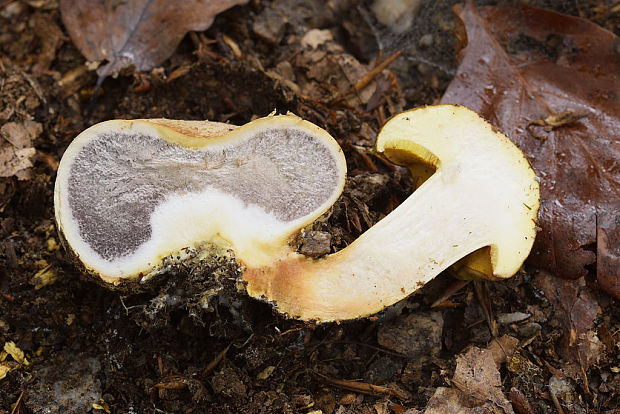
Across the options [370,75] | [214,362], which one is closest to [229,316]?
[214,362]

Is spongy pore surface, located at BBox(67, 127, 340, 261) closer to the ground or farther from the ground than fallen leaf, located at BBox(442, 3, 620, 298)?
farther from the ground

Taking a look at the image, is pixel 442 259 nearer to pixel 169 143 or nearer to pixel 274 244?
pixel 274 244

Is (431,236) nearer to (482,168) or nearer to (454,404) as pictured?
(482,168)

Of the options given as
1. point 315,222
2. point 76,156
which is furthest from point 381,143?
point 76,156

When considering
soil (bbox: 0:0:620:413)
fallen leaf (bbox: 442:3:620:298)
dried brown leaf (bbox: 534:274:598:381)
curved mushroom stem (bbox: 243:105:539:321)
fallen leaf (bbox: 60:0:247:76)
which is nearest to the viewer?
curved mushroom stem (bbox: 243:105:539:321)

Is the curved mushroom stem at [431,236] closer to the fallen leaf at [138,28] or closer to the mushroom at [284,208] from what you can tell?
the mushroom at [284,208]

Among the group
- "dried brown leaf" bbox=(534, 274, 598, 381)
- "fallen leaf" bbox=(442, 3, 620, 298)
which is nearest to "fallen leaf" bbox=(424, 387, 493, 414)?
"dried brown leaf" bbox=(534, 274, 598, 381)

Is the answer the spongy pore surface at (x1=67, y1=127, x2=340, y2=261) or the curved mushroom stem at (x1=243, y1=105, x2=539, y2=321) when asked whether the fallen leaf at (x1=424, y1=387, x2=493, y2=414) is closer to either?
the curved mushroom stem at (x1=243, y1=105, x2=539, y2=321)
